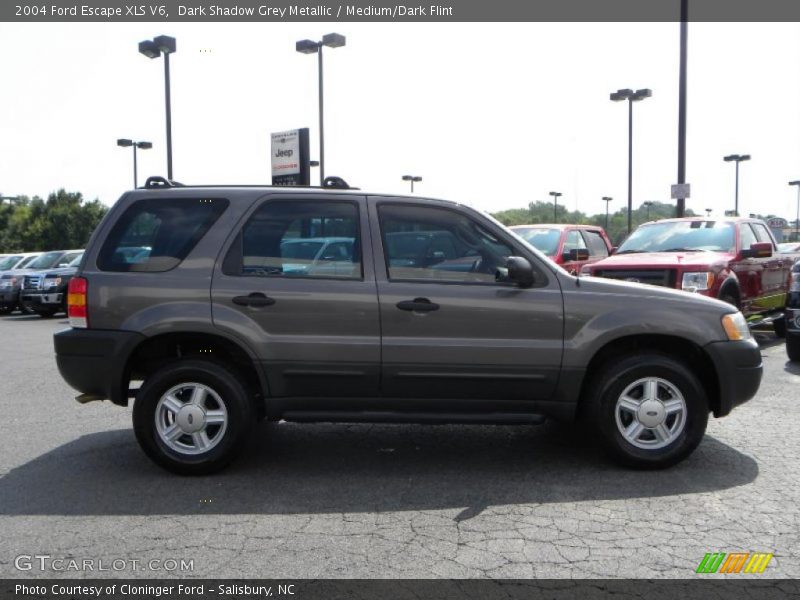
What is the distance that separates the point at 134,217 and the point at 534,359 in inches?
112

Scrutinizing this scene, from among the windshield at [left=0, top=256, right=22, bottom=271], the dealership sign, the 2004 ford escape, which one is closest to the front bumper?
the 2004 ford escape

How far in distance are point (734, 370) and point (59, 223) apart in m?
65.5

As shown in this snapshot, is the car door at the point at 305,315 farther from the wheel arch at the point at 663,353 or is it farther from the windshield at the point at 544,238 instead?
the windshield at the point at 544,238

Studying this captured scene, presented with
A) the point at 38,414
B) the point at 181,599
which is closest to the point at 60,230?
the point at 38,414

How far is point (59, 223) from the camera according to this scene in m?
63.2

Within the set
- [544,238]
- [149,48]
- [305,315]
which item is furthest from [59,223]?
[305,315]

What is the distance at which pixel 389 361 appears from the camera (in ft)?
16.8

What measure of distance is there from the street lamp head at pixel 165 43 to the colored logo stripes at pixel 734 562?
20.8 metres

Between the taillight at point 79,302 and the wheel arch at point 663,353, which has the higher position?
the taillight at point 79,302

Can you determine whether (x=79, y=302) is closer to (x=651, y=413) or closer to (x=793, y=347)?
(x=651, y=413)

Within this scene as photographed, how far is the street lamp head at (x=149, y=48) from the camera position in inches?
850

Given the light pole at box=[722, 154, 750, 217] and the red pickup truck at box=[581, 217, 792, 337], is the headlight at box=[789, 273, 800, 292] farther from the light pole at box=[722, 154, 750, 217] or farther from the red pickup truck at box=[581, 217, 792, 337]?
the light pole at box=[722, 154, 750, 217]

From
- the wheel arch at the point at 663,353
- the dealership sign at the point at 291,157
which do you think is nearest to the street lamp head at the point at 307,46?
the dealership sign at the point at 291,157

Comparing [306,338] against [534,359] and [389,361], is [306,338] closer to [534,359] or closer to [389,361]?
[389,361]
